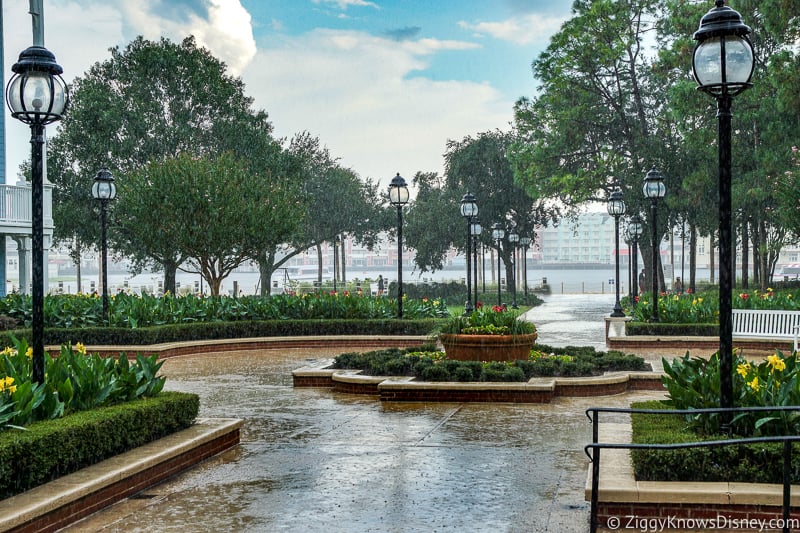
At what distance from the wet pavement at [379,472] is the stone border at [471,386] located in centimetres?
25

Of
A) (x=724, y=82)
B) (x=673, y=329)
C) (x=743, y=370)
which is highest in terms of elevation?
(x=724, y=82)

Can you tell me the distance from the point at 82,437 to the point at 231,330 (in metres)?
14.3

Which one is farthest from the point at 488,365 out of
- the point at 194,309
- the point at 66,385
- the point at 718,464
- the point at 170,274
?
the point at 170,274

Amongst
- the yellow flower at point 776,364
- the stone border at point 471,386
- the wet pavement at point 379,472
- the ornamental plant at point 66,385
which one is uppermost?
the yellow flower at point 776,364

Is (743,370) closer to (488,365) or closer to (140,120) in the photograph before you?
(488,365)

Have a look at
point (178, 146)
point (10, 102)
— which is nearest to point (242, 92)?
point (178, 146)

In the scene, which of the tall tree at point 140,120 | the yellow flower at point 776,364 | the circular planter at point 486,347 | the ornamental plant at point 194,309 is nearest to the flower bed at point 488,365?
the circular planter at point 486,347

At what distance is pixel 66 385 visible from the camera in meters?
7.89

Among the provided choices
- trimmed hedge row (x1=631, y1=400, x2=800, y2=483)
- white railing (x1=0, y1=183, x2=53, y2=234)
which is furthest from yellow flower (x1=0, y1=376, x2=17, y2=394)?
white railing (x1=0, y1=183, x2=53, y2=234)

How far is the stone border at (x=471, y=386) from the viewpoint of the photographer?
1247cm

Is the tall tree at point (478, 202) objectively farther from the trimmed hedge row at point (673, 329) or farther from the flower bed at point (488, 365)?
the flower bed at point (488, 365)

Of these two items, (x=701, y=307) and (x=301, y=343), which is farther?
(x=701, y=307)

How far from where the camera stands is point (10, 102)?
841 centimetres

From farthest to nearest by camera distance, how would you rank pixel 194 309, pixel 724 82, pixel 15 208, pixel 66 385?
1. pixel 15 208
2. pixel 194 309
3. pixel 66 385
4. pixel 724 82
